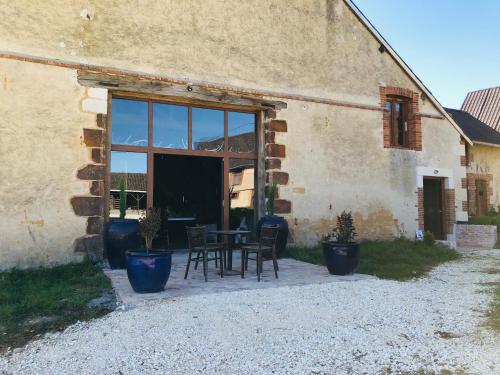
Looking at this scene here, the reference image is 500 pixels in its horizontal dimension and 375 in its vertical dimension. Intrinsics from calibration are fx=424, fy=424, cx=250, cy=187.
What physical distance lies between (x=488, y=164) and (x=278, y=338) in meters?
13.7

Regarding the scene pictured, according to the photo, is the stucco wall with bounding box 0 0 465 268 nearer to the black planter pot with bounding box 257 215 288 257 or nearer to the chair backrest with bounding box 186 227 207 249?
the black planter pot with bounding box 257 215 288 257

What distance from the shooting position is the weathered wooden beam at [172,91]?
7328 mm

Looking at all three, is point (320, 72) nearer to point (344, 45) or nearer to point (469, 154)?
point (344, 45)

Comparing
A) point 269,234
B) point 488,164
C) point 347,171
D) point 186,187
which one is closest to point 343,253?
point 269,234

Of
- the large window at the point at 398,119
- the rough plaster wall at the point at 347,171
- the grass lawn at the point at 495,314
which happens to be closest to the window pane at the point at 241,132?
the rough plaster wall at the point at 347,171

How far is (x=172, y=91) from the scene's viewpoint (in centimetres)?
796

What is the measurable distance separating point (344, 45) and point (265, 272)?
609cm

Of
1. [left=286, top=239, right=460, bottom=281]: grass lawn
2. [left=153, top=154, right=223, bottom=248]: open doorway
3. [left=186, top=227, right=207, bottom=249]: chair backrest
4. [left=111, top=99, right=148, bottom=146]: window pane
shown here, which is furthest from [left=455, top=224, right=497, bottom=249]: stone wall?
[left=111, top=99, right=148, bottom=146]: window pane

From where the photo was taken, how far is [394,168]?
10461 millimetres

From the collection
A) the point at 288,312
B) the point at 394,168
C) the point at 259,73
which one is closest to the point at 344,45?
the point at 259,73

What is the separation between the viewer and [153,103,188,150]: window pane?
8.12 m

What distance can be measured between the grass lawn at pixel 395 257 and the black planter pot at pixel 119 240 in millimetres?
3189

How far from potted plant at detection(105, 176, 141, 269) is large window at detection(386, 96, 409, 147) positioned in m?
7.06

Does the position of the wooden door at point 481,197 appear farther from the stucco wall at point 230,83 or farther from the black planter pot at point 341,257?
the black planter pot at point 341,257
